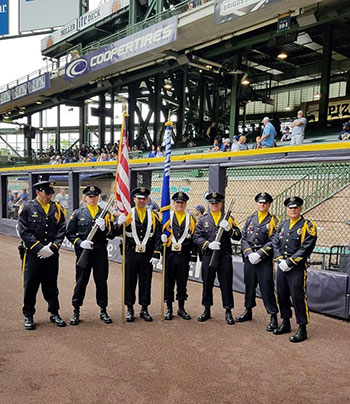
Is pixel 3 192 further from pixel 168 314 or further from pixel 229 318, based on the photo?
pixel 229 318

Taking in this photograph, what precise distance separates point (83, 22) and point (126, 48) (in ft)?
40.2

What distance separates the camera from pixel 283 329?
4.52 m

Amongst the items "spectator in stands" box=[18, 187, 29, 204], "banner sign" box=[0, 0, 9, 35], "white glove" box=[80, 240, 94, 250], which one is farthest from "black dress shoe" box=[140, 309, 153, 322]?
"banner sign" box=[0, 0, 9, 35]

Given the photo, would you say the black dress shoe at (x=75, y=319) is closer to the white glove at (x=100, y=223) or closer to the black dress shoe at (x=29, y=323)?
the black dress shoe at (x=29, y=323)

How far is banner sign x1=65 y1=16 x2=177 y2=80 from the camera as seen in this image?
658 inches

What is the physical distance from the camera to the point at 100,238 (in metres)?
4.89

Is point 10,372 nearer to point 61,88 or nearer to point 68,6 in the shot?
point 61,88

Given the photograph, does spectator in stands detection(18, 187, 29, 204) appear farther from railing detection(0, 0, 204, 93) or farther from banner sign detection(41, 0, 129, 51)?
banner sign detection(41, 0, 129, 51)

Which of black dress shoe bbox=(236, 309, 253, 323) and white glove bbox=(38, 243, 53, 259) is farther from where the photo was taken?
black dress shoe bbox=(236, 309, 253, 323)

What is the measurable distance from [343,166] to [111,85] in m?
19.2

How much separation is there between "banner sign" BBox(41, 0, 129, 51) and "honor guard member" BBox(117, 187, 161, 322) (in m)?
23.4

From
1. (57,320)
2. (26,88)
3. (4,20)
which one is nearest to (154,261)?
(57,320)

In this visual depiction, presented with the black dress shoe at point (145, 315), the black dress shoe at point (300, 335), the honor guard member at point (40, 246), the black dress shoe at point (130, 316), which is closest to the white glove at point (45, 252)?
the honor guard member at point (40, 246)

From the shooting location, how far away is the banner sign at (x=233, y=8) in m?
12.8
